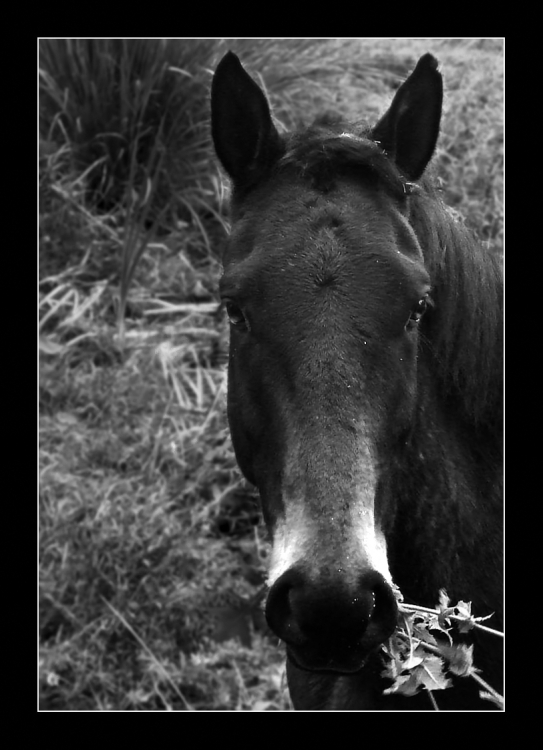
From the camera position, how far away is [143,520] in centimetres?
566

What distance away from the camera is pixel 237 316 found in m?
2.74

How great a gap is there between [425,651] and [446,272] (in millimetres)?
1308

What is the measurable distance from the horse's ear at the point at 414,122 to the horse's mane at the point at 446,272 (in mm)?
61

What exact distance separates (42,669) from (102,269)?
9.89ft

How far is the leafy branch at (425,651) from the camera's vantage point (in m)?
2.56

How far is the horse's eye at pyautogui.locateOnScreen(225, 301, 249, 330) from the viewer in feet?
8.90

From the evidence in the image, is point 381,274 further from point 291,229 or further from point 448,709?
point 448,709

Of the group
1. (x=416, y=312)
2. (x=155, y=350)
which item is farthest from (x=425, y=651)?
(x=155, y=350)

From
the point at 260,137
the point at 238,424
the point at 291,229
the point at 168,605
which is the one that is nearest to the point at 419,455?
the point at 238,424

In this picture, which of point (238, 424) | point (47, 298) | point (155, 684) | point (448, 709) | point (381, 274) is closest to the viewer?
point (381, 274)

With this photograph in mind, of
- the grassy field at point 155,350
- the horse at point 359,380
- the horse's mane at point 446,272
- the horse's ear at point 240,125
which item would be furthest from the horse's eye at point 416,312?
the grassy field at point 155,350

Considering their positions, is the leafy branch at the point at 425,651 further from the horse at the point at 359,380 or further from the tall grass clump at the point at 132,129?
the tall grass clump at the point at 132,129

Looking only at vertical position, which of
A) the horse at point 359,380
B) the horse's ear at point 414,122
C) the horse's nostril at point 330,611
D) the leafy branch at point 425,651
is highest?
the horse's ear at point 414,122

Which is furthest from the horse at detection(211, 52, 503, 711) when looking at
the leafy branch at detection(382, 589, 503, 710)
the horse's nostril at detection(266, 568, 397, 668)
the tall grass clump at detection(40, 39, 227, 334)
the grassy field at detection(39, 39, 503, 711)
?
the tall grass clump at detection(40, 39, 227, 334)
